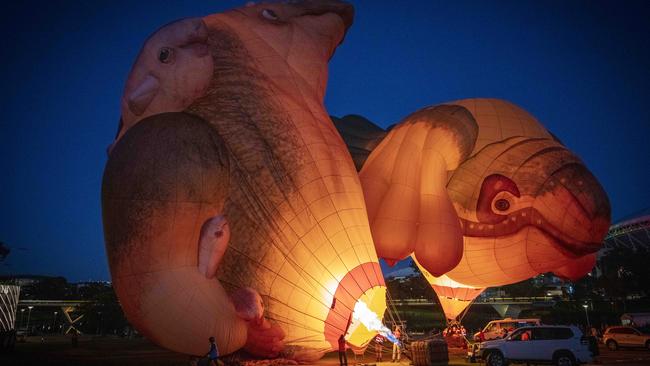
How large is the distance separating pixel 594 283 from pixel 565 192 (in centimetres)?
3766

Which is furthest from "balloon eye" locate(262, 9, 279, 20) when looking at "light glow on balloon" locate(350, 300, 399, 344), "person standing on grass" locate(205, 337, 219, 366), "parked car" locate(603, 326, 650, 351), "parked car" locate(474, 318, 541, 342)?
"parked car" locate(603, 326, 650, 351)

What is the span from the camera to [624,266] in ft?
139

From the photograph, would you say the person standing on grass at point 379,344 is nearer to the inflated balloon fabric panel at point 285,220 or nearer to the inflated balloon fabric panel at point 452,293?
the inflated balloon fabric panel at point 285,220

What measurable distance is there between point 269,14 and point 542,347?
10.2 meters

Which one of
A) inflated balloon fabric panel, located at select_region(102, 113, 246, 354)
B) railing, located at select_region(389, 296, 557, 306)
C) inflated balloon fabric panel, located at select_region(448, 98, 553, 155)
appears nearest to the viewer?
inflated balloon fabric panel, located at select_region(102, 113, 246, 354)

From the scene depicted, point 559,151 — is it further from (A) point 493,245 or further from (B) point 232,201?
(B) point 232,201

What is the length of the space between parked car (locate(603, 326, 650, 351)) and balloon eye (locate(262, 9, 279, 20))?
60.9 ft

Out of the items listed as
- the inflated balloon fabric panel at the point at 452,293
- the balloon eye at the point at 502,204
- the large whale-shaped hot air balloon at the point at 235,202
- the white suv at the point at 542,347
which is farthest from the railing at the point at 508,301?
the large whale-shaped hot air balloon at the point at 235,202

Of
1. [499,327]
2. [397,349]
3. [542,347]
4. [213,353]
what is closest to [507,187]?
[542,347]

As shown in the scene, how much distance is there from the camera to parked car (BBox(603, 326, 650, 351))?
60.3 ft

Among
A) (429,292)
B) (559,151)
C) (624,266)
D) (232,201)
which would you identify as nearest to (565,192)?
(559,151)

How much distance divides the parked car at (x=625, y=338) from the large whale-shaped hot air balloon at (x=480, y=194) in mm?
Answer: 5968

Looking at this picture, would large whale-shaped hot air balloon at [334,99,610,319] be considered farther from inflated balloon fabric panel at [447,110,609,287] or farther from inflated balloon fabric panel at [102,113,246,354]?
inflated balloon fabric panel at [102,113,246,354]

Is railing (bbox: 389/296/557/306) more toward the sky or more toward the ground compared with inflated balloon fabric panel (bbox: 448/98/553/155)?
more toward the ground
